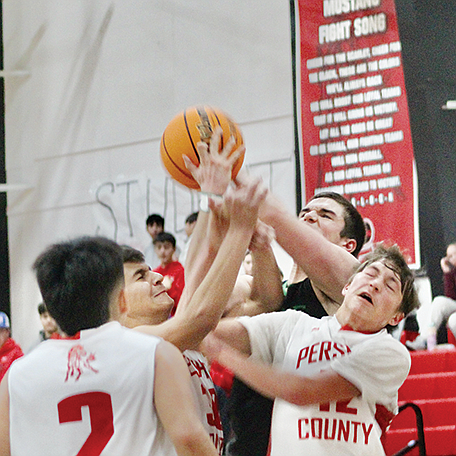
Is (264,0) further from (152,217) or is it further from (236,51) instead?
(152,217)

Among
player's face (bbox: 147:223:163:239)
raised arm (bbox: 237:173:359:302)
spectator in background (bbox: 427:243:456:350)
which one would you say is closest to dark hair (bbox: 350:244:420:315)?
raised arm (bbox: 237:173:359:302)

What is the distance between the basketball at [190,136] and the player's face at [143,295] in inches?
15.8

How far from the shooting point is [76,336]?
202 cm

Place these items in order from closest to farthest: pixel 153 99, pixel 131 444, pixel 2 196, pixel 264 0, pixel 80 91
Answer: pixel 131 444 < pixel 264 0 < pixel 153 99 < pixel 80 91 < pixel 2 196

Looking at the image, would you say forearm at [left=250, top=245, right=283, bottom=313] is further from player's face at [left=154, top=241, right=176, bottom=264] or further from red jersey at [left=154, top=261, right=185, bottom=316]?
player's face at [left=154, top=241, right=176, bottom=264]

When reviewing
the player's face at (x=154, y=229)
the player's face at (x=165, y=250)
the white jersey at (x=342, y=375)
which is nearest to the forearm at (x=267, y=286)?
the white jersey at (x=342, y=375)

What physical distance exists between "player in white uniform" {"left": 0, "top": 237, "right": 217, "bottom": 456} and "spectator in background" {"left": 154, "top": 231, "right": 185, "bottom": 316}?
5554mm

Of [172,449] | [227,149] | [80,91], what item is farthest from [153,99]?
[172,449]

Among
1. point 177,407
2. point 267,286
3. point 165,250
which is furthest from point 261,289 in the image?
point 165,250

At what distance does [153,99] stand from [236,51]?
1647 mm

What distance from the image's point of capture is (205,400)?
2693 millimetres

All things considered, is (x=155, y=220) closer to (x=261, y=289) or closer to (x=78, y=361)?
(x=261, y=289)

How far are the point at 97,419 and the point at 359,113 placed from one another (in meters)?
7.06

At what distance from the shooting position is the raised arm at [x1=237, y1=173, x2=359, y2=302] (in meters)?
A: 2.73
